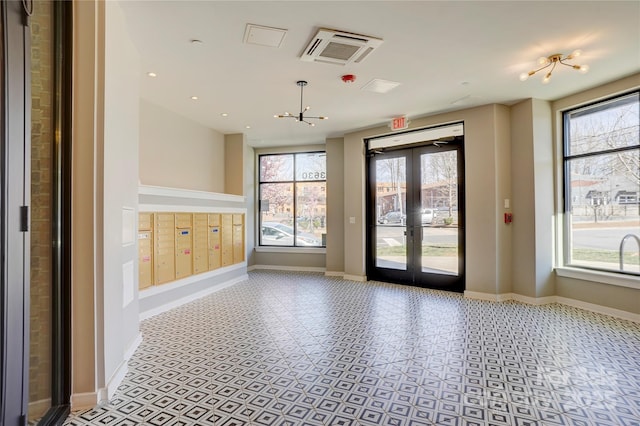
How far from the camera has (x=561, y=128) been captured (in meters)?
5.16

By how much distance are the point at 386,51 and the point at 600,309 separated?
4.55m

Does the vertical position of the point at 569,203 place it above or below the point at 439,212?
above

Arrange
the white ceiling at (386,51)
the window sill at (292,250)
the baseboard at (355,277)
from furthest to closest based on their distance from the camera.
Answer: the window sill at (292,250)
the baseboard at (355,277)
the white ceiling at (386,51)

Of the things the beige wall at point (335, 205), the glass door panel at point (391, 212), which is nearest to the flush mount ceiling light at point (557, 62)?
the glass door panel at point (391, 212)

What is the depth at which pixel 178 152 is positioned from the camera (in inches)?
231

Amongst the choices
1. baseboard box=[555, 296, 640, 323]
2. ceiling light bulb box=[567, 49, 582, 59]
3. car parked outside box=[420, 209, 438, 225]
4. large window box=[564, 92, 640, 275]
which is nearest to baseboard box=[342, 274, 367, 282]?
car parked outside box=[420, 209, 438, 225]

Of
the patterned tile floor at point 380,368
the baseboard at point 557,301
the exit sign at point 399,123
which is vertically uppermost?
the exit sign at point 399,123

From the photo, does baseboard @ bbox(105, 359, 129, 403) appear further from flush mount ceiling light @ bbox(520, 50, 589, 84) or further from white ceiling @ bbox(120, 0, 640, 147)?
flush mount ceiling light @ bbox(520, 50, 589, 84)

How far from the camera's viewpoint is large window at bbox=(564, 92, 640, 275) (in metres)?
4.37

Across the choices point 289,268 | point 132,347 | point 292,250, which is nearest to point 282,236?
point 292,250

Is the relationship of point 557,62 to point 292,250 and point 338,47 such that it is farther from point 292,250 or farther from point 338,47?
point 292,250

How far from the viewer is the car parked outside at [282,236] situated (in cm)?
820

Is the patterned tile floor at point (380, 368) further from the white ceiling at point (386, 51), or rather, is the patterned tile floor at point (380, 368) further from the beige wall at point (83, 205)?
the white ceiling at point (386, 51)

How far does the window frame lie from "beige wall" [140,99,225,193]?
20.4 feet
